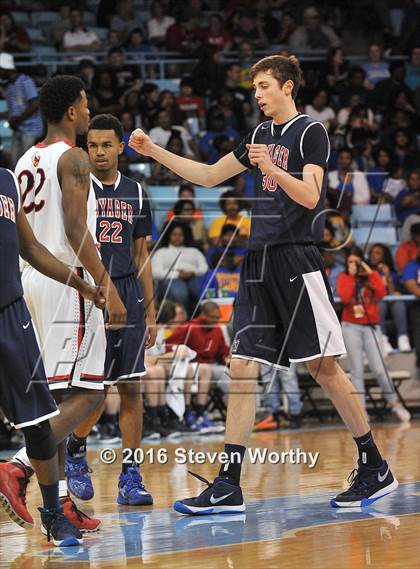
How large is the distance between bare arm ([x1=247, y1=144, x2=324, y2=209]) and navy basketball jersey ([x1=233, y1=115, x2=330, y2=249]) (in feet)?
0.42

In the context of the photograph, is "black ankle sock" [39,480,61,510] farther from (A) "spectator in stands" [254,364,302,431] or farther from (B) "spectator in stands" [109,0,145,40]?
(B) "spectator in stands" [109,0,145,40]

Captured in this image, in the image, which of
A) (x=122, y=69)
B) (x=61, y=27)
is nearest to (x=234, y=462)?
(x=122, y=69)

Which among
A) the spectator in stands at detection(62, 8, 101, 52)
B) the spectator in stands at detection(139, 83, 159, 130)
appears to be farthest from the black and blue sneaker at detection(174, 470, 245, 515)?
the spectator in stands at detection(62, 8, 101, 52)

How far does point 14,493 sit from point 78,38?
39.4ft

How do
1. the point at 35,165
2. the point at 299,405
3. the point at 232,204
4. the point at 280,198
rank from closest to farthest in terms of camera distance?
the point at 35,165, the point at 280,198, the point at 299,405, the point at 232,204

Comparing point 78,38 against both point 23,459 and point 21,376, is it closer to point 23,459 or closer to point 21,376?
point 23,459

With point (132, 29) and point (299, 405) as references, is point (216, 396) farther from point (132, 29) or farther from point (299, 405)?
point (132, 29)

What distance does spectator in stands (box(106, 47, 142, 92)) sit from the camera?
15.1 metres

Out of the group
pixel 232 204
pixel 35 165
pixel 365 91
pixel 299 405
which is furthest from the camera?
pixel 365 91

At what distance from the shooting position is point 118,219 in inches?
269

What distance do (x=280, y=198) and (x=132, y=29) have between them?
11559 mm

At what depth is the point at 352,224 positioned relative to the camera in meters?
14.1

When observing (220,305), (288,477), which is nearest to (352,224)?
(220,305)

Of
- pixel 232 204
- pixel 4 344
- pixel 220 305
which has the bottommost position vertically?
pixel 220 305
